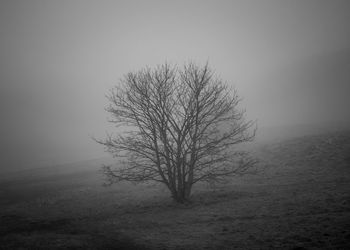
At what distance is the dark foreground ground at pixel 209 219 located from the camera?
969 cm

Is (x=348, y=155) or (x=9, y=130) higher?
(x=9, y=130)

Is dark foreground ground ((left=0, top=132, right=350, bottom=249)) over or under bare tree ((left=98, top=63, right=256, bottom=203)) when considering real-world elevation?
under

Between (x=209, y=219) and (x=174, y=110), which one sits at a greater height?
(x=174, y=110)

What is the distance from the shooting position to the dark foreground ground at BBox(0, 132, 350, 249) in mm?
9688

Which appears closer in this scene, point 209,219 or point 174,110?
point 209,219

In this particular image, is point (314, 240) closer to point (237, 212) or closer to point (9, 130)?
point (237, 212)

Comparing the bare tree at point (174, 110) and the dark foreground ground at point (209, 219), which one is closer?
the dark foreground ground at point (209, 219)

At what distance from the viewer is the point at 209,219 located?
1302cm

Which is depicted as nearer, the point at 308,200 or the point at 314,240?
the point at 314,240

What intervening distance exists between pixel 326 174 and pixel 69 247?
21678mm

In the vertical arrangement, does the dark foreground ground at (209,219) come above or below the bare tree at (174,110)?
below

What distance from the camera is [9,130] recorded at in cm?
17400

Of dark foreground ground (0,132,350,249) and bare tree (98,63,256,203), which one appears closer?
dark foreground ground (0,132,350,249)

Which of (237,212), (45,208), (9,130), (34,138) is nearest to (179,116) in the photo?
(237,212)
